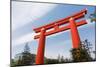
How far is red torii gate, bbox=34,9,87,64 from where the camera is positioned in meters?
3.03

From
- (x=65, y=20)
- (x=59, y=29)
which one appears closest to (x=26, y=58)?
(x=59, y=29)

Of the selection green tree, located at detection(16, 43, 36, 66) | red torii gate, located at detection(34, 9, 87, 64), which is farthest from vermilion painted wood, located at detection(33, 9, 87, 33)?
green tree, located at detection(16, 43, 36, 66)

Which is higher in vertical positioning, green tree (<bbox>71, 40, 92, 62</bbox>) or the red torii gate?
the red torii gate

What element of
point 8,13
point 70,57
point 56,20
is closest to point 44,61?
point 70,57

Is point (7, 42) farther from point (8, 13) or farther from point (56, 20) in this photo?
point (56, 20)

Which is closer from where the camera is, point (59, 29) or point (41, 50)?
point (41, 50)

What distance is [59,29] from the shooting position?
3145 millimetres

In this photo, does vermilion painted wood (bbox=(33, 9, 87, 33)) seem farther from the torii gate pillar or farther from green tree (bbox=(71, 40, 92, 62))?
green tree (bbox=(71, 40, 92, 62))

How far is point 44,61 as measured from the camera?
3.05 m

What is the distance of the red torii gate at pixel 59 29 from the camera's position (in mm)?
3025

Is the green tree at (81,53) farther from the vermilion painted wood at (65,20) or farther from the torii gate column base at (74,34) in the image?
the vermilion painted wood at (65,20)

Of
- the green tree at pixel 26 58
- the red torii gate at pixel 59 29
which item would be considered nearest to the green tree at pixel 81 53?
the red torii gate at pixel 59 29

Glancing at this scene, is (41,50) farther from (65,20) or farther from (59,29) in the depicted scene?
(65,20)

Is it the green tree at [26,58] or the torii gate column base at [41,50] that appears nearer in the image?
the green tree at [26,58]
